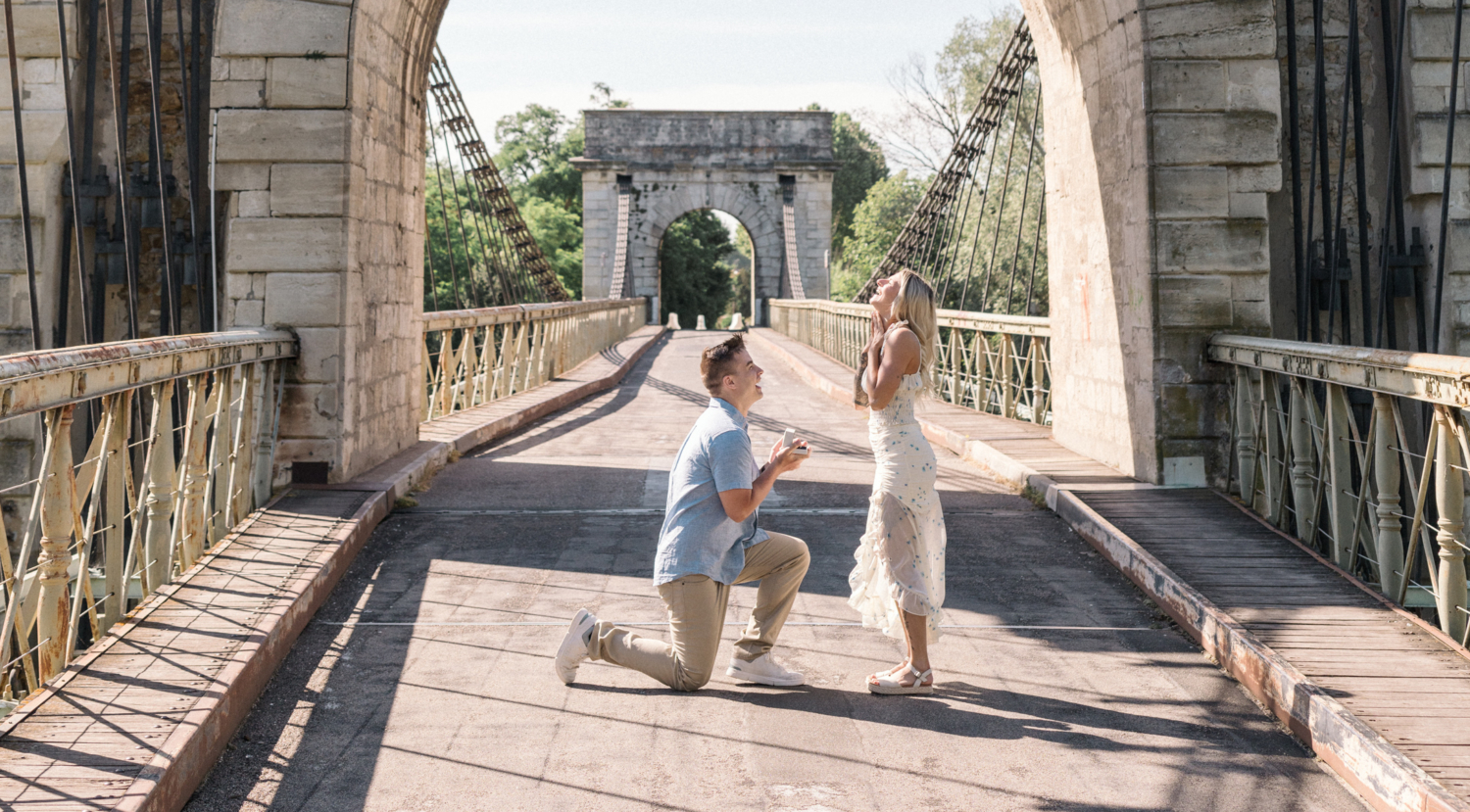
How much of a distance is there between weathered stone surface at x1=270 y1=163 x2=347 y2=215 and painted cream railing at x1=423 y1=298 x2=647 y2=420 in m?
2.56

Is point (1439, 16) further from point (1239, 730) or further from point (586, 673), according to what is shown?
point (586, 673)

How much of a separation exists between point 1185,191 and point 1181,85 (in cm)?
56

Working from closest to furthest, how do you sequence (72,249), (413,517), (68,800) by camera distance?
(68,800)
(413,517)
(72,249)

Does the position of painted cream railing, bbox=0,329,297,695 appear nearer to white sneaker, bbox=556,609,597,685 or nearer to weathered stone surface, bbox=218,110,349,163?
weathered stone surface, bbox=218,110,349,163

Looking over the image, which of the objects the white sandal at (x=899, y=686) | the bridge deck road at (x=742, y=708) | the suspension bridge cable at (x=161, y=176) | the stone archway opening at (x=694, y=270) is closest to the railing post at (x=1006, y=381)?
the bridge deck road at (x=742, y=708)

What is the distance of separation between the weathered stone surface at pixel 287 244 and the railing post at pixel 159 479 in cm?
212

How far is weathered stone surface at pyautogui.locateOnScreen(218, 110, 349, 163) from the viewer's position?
645cm

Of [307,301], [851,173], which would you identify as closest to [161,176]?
[307,301]

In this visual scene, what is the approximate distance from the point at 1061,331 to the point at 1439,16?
9.28 feet

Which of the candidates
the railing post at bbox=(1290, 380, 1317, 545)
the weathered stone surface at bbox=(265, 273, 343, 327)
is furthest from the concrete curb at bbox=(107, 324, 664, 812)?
the railing post at bbox=(1290, 380, 1317, 545)

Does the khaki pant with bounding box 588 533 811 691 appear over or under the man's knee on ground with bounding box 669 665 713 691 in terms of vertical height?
over

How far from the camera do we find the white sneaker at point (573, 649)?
12.3 feet

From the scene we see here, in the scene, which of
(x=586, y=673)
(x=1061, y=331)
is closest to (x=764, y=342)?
(x=1061, y=331)

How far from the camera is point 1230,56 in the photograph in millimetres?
6516
